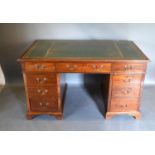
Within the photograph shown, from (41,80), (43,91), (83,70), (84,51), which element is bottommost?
(43,91)

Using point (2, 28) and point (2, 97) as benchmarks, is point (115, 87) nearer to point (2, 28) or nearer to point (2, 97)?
point (2, 97)

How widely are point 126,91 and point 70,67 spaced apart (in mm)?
614

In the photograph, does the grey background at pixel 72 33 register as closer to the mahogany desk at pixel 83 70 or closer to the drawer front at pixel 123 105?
the mahogany desk at pixel 83 70

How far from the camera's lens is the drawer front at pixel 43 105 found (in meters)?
1.86

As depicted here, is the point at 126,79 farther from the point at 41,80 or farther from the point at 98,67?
the point at 41,80

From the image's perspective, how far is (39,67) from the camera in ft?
5.57

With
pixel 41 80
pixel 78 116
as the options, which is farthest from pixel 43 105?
pixel 78 116

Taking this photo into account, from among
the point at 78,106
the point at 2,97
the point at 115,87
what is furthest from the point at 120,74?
the point at 2,97

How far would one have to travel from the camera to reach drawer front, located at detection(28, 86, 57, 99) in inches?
71.2

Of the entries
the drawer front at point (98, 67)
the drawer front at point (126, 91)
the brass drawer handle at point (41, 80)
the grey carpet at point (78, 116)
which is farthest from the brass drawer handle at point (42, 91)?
the drawer front at point (126, 91)

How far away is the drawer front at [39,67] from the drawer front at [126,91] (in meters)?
0.65

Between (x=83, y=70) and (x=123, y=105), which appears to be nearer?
(x=83, y=70)

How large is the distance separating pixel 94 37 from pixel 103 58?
779 millimetres
